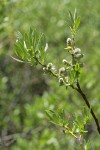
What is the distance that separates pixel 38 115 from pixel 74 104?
44cm

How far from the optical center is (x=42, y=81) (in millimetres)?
5773

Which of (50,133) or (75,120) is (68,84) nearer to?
(75,120)

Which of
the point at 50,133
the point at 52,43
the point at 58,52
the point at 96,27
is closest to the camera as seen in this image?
the point at 50,133

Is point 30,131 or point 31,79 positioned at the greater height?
point 31,79

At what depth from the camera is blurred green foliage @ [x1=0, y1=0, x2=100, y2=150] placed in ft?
11.0

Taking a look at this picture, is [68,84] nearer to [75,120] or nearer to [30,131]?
[75,120]

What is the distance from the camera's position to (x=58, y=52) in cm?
504

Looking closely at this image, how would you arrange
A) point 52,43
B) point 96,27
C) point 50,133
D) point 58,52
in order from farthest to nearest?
1. point 52,43
2. point 58,52
3. point 96,27
4. point 50,133

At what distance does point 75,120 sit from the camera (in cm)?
120

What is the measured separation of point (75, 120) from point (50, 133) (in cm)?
225

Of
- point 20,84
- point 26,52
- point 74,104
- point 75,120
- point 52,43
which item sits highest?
point 52,43

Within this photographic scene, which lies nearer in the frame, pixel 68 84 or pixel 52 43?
pixel 68 84

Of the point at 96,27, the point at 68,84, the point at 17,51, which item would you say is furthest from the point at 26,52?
the point at 96,27

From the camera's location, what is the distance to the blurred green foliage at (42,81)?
336 centimetres
